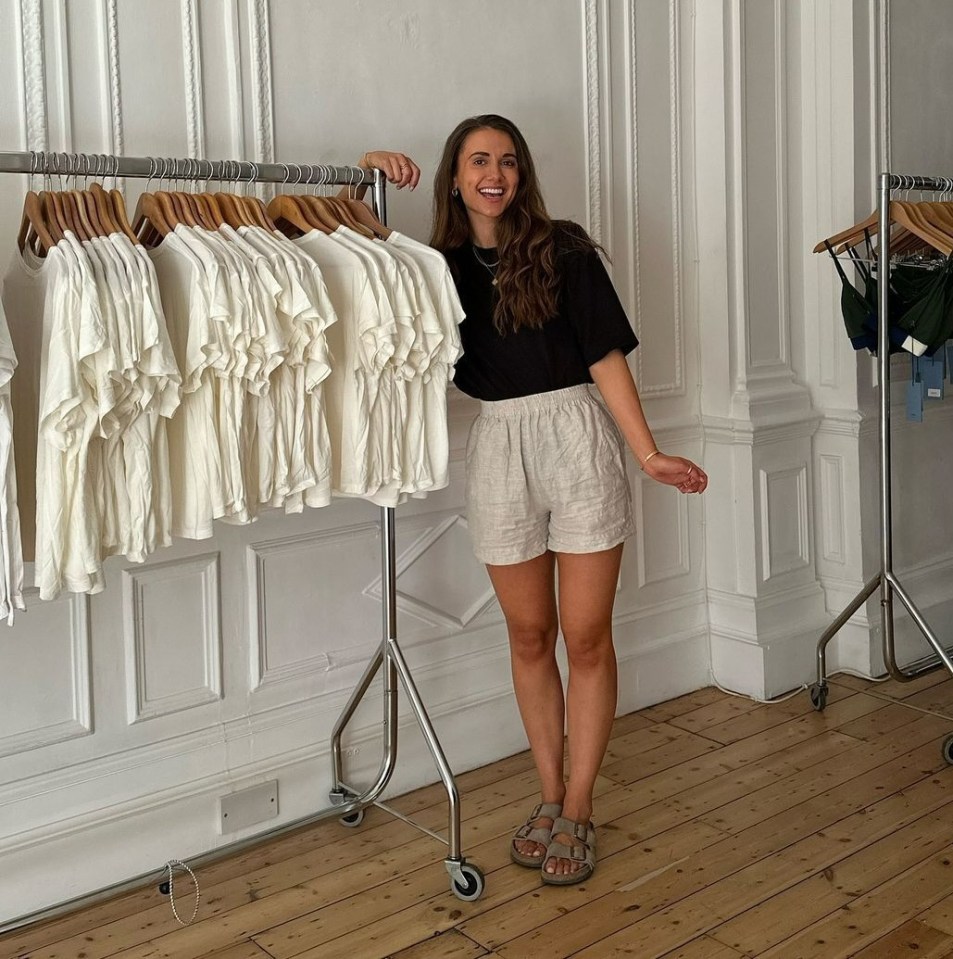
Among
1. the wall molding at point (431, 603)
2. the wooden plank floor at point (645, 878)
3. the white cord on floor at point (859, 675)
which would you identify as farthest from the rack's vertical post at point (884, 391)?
the wall molding at point (431, 603)

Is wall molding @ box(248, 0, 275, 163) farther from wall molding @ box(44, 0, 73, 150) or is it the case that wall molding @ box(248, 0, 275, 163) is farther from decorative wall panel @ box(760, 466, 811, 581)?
decorative wall panel @ box(760, 466, 811, 581)

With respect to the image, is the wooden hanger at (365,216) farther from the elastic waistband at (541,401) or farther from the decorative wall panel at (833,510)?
the decorative wall panel at (833,510)

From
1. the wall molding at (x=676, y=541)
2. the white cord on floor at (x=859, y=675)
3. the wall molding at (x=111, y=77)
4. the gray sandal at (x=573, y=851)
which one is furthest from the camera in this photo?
the white cord on floor at (x=859, y=675)

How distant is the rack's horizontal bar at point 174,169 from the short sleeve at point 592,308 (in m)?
0.49

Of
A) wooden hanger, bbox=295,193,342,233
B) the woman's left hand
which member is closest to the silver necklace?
wooden hanger, bbox=295,193,342,233

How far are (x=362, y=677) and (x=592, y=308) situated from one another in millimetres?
1074

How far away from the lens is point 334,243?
238 centimetres

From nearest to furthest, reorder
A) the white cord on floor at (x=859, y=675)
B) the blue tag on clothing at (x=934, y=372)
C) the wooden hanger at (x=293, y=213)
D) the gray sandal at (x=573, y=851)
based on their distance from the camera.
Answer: the wooden hanger at (x=293, y=213) < the gray sandal at (x=573, y=851) < the blue tag on clothing at (x=934, y=372) < the white cord on floor at (x=859, y=675)

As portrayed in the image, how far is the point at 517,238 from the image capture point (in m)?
2.66

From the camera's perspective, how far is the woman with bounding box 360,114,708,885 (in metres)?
2.67

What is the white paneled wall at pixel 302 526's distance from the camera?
2.63 m

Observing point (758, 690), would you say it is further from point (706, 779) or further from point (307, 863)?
point (307, 863)

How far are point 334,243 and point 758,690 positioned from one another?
2.24 metres

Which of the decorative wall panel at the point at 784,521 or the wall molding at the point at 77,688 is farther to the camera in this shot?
the decorative wall panel at the point at 784,521
